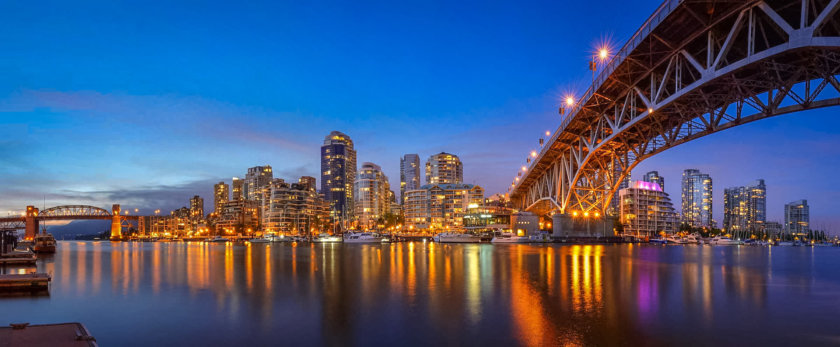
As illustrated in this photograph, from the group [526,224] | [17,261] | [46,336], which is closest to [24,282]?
[46,336]

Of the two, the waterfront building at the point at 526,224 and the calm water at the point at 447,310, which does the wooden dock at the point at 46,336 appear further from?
the waterfront building at the point at 526,224

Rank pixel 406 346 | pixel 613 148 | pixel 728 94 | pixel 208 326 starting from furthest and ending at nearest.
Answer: pixel 613 148 → pixel 728 94 → pixel 208 326 → pixel 406 346

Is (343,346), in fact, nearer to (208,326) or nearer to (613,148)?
(208,326)

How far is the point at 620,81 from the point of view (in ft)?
140

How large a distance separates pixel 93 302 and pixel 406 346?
16.6 metres

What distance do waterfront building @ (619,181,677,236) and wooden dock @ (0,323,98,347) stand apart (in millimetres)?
175562

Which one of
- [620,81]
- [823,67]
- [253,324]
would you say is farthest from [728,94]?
[253,324]

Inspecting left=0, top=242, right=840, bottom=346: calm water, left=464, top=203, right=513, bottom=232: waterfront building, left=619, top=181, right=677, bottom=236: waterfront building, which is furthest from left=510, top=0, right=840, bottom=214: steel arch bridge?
left=619, top=181, right=677, bottom=236: waterfront building

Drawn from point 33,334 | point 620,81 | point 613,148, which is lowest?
point 33,334

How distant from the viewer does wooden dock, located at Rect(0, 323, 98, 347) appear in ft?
30.4

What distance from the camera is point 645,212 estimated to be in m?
168

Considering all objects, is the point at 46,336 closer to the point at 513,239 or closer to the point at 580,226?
the point at 580,226

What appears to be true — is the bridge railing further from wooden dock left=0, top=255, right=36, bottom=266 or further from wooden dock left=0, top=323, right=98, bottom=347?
wooden dock left=0, top=255, right=36, bottom=266

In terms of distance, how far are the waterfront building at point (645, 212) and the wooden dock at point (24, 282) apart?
169243 millimetres
